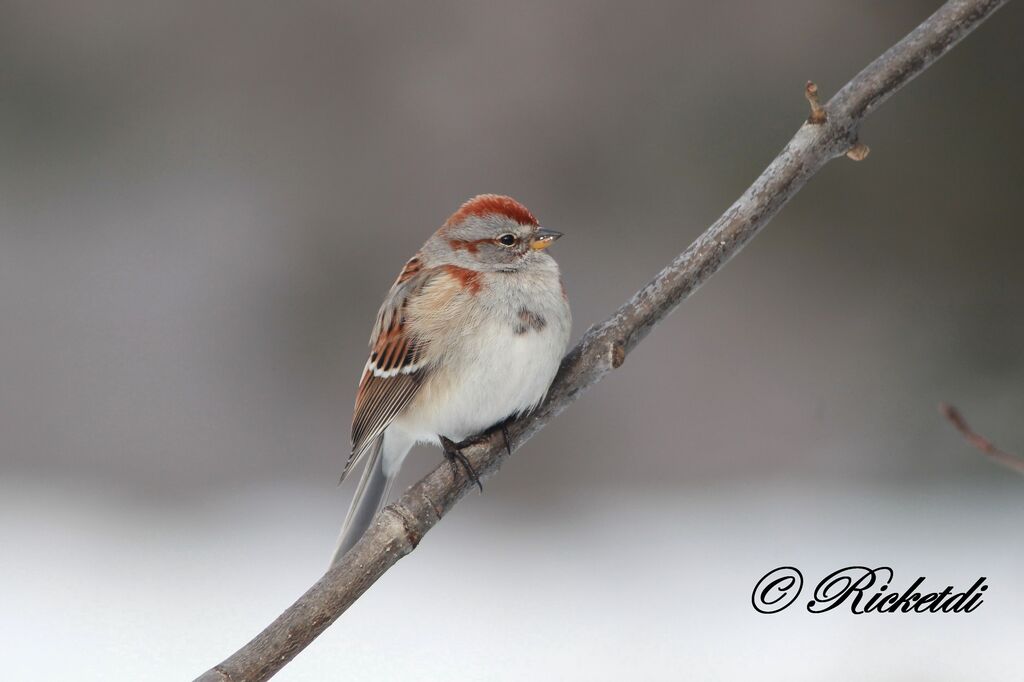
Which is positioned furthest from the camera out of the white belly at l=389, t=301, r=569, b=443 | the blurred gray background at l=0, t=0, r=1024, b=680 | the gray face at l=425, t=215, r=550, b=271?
the blurred gray background at l=0, t=0, r=1024, b=680

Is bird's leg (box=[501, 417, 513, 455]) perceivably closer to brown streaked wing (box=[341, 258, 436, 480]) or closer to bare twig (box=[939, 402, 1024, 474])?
brown streaked wing (box=[341, 258, 436, 480])

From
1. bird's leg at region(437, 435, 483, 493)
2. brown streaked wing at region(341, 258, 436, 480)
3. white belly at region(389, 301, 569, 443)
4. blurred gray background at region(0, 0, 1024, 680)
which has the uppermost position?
blurred gray background at region(0, 0, 1024, 680)

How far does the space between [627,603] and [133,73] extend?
262cm

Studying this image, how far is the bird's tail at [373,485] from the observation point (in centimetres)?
211

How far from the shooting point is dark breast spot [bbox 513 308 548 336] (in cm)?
191

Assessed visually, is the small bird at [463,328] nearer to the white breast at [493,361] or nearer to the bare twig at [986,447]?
the white breast at [493,361]

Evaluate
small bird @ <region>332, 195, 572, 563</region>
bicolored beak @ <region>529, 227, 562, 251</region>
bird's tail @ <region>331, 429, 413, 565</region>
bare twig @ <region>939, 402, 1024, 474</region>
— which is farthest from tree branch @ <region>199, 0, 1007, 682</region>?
bare twig @ <region>939, 402, 1024, 474</region>

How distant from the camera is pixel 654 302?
169cm

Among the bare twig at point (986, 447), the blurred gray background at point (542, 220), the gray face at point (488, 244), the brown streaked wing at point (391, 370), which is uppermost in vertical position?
the blurred gray background at point (542, 220)

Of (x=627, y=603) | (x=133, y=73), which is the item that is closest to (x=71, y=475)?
(x=133, y=73)

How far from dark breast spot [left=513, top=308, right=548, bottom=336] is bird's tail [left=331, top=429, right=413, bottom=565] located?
0.43m

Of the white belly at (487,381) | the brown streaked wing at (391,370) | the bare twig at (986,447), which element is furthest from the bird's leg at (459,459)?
the bare twig at (986,447)

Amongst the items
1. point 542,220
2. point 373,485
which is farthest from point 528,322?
point 542,220

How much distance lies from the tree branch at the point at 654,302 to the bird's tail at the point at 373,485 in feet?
1.43
